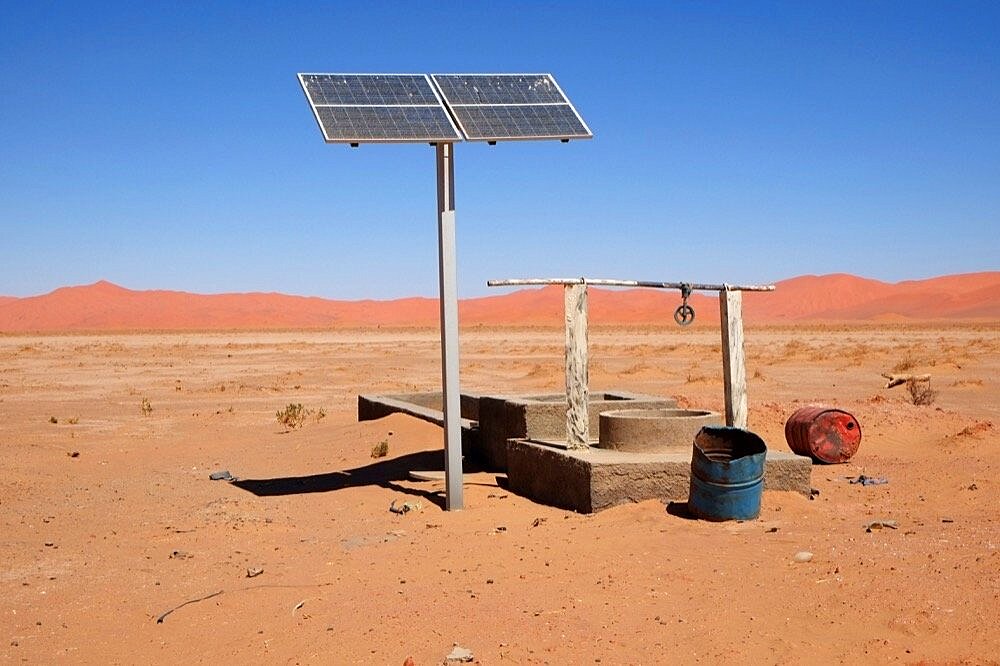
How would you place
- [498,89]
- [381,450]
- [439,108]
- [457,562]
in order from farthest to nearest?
[381,450]
[498,89]
[439,108]
[457,562]

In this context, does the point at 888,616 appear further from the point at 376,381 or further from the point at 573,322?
the point at 376,381

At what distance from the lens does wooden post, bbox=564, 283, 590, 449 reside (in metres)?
10.1

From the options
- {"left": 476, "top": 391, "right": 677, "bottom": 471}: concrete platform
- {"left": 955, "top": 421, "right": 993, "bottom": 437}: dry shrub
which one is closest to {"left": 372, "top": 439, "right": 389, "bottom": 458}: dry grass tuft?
{"left": 476, "top": 391, "right": 677, "bottom": 471}: concrete platform

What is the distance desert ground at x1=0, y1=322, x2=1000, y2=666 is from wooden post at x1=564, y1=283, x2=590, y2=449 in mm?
923

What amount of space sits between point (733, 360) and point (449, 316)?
2.88 meters

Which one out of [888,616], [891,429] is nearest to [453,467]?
[888,616]

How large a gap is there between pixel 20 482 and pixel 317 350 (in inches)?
1650

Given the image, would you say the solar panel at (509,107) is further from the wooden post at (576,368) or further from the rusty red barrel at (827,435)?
the rusty red barrel at (827,435)

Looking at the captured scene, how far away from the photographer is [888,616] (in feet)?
19.7

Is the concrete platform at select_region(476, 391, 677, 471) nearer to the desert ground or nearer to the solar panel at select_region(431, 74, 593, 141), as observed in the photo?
the desert ground

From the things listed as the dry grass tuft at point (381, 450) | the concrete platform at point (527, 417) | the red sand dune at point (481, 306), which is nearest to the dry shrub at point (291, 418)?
the dry grass tuft at point (381, 450)

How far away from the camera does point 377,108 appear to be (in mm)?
10203

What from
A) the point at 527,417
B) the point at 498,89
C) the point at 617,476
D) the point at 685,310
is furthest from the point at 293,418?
the point at 617,476

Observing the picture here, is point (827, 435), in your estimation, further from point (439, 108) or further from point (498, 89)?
point (439, 108)
